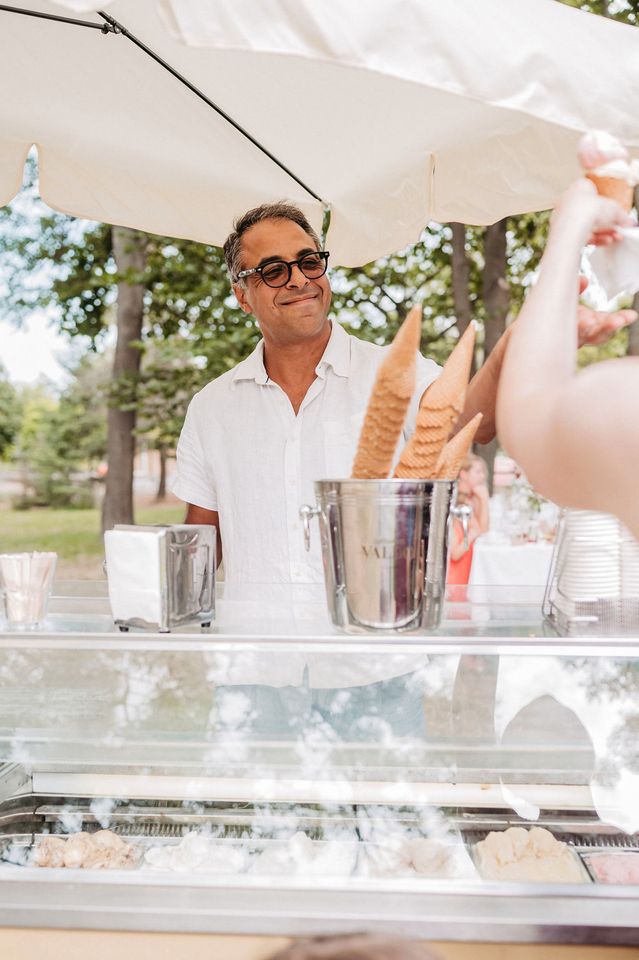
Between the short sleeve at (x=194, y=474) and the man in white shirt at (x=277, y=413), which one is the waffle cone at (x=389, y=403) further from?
the short sleeve at (x=194, y=474)

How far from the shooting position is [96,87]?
112 inches

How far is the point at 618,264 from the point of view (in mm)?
1341

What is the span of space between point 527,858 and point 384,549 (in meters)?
0.62

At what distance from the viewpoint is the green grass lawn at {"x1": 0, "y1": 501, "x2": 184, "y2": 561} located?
15.2m

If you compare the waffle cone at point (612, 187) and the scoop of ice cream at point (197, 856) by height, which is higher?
the waffle cone at point (612, 187)

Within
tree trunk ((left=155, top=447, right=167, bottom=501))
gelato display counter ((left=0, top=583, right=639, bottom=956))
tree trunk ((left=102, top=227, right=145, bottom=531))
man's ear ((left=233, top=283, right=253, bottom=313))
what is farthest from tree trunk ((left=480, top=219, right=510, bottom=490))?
tree trunk ((left=155, top=447, right=167, bottom=501))

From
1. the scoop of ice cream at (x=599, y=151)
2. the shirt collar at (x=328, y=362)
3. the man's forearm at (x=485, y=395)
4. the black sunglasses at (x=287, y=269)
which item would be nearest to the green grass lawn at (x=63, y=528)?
the shirt collar at (x=328, y=362)

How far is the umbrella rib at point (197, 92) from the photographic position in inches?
99.7

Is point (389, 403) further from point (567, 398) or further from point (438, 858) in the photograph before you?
point (438, 858)

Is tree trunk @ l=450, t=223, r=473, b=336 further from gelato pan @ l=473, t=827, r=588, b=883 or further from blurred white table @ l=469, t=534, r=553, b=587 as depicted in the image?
gelato pan @ l=473, t=827, r=588, b=883

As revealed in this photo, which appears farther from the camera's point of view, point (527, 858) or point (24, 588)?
point (24, 588)

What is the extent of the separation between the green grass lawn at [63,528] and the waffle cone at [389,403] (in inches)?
491

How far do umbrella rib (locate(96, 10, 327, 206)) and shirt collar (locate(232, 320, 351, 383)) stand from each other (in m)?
0.64

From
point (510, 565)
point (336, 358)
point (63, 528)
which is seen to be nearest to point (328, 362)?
point (336, 358)
